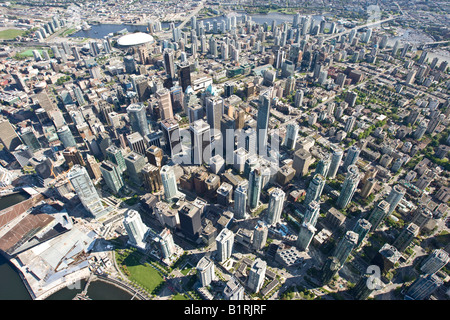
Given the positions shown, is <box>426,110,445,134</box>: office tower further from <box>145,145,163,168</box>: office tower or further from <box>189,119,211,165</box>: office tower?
<box>145,145,163,168</box>: office tower

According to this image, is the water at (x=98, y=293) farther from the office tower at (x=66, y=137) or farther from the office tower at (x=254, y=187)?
the office tower at (x=66, y=137)

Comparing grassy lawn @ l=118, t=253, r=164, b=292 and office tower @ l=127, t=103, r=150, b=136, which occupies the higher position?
office tower @ l=127, t=103, r=150, b=136

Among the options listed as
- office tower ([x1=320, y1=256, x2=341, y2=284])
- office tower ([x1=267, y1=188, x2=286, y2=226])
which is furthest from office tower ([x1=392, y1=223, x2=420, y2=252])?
office tower ([x1=267, y1=188, x2=286, y2=226])

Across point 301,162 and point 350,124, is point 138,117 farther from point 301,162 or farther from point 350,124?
point 350,124

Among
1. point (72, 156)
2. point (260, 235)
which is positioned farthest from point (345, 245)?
point (72, 156)

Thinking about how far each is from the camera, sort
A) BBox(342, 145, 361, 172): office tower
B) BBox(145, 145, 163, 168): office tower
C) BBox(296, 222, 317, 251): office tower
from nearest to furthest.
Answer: BBox(296, 222, 317, 251): office tower < BBox(342, 145, 361, 172): office tower < BBox(145, 145, 163, 168): office tower

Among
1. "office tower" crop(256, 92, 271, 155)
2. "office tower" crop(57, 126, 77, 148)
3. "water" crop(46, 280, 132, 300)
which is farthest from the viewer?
"office tower" crop(256, 92, 271, 155)
